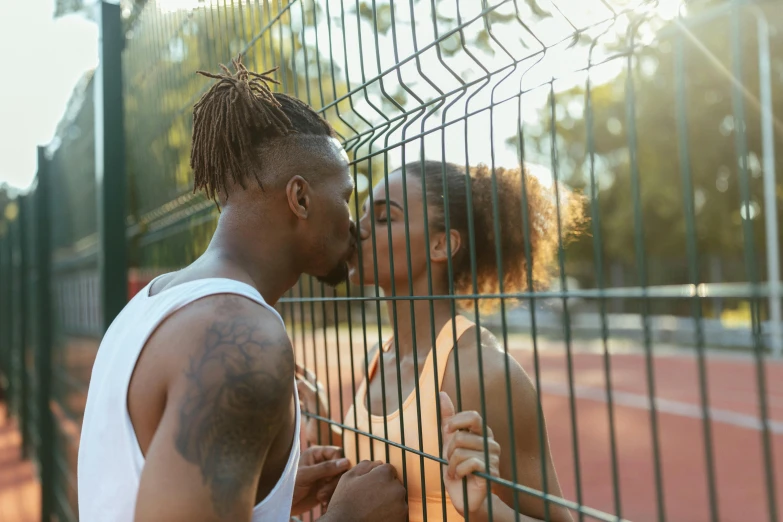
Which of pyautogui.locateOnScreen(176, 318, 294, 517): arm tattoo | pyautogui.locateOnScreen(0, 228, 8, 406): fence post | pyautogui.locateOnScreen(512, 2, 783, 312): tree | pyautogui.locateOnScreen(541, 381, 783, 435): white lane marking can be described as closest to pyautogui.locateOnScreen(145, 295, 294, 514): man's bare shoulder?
pyautogui.locateOnScreen(176, 318, 294, 517): arm tattoo

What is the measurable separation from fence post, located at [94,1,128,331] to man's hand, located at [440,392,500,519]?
2.89 m

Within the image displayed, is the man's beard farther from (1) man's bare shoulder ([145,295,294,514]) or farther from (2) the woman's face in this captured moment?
(1) man's bare shoulder ([145,295,294,514])

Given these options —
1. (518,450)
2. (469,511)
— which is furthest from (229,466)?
(518,450)

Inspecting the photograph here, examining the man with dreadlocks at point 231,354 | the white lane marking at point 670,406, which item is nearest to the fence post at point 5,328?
the white lane marking at point 670,406

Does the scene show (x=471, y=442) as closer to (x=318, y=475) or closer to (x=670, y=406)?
(x=318, y=475)

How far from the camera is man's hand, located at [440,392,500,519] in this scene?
5.67 feet

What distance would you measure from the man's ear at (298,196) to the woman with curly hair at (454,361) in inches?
9.5

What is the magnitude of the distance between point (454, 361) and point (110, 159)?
10.2ft

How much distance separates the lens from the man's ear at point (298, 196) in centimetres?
182

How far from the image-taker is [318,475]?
2367mm

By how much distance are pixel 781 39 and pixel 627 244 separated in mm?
12898

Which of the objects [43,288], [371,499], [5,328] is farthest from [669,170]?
[371,499]

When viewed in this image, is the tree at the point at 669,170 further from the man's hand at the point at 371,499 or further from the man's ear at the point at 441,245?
the man's hand at the point at 371,499

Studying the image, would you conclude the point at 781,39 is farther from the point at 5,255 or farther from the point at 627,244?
the point at 5,255
